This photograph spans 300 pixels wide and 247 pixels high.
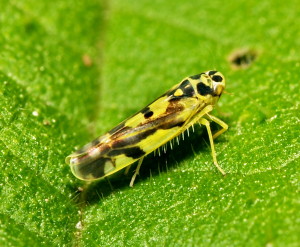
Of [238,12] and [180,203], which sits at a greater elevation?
[238,12]

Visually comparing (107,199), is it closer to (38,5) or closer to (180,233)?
(180,233)

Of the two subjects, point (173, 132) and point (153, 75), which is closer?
point (173, 132)

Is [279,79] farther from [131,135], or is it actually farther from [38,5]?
[38,5]

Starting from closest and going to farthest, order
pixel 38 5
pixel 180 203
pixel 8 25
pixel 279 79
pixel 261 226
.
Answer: pixel 261 226 < pixel 180 203 < pixel 279 79 < pixel 8 25 < pixel 38 5

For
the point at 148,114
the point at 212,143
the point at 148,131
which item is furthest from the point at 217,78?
the point at 148,131

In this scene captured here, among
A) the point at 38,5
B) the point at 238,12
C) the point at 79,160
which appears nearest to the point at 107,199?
Result: the point at 79,160

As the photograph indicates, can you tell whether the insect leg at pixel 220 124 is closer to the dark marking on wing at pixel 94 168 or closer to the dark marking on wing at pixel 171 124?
the dark marking on wing at pixel 171 124

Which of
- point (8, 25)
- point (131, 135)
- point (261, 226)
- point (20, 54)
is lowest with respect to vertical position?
point (261, 226)

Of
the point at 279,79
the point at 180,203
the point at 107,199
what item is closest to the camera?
the point at 180,203

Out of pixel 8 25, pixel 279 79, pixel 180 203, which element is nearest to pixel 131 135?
pixel 180 203
